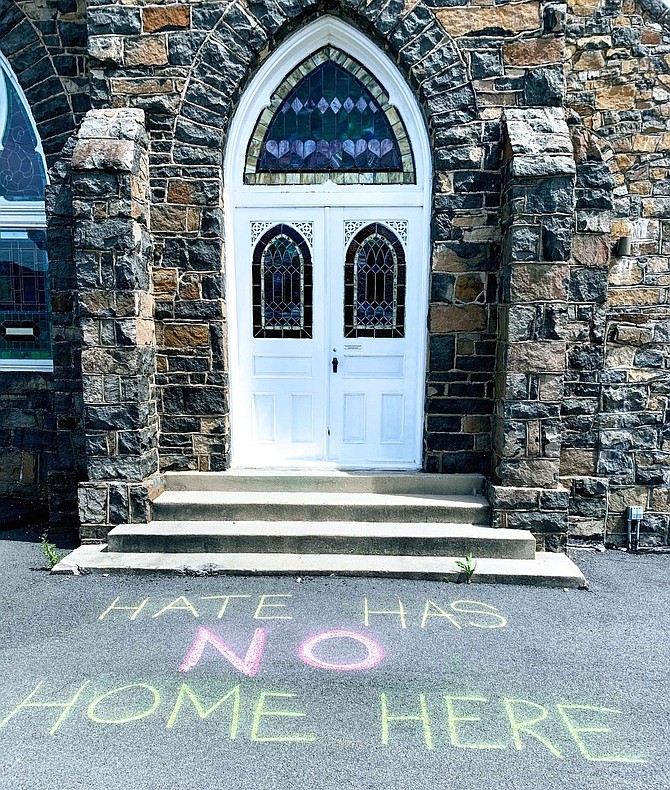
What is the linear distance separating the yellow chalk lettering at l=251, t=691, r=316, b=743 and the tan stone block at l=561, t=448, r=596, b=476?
3.34 metres

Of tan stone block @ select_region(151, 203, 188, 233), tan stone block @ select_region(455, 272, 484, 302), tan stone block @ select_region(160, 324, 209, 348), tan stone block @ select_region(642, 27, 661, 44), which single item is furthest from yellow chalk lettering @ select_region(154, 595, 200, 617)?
tan stone block @ select_region(642, 27, 661, 44)

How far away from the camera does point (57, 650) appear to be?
3.57 metres

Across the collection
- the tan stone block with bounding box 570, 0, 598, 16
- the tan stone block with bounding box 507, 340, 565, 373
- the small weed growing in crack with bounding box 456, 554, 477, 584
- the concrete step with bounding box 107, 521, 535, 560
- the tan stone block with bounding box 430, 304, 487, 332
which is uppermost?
the tan stone block with bounding box 570, 0, 598, 16

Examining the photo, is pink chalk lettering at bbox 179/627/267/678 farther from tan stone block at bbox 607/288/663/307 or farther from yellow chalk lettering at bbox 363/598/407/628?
tan stone block at bbox 607/288/663/307

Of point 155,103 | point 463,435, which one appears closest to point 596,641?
point 463,435

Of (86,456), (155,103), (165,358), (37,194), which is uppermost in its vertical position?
(155,103)

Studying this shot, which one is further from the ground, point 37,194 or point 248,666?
point 37,194

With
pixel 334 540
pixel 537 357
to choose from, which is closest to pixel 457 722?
pixel 334 540

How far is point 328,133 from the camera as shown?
5.30 meters

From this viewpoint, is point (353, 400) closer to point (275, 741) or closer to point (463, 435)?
point (463, 435)

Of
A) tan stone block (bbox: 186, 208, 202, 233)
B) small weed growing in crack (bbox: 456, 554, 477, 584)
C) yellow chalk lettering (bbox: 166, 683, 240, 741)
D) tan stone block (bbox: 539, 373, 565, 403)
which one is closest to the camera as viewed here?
yellow chalk lettering (bbox: 166, 683, 240, 741)

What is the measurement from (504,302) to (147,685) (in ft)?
12.5

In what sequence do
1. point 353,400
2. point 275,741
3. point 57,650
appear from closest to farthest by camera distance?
point 275,741, point 57,650, point 353,400

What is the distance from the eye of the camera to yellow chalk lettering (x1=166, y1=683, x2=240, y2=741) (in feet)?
9.59
